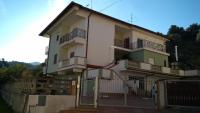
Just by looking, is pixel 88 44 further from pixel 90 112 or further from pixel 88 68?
pixel 90 112

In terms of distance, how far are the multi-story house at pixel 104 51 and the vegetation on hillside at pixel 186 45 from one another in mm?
15672

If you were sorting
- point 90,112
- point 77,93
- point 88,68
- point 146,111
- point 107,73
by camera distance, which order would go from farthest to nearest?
point 88,68 → point 107,73 → point 77,93 → point 90,112 → point 146,111

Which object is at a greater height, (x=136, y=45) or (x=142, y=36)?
(x=142, y=36)

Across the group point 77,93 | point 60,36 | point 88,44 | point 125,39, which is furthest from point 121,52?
point 77,93

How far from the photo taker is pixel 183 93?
9188 millimetres

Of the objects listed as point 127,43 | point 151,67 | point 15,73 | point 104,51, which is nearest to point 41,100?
point 104,51

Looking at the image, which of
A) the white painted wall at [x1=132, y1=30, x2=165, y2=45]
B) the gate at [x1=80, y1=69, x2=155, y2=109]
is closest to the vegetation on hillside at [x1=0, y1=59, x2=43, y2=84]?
the gate at [x1=80, y1=69, x2=155, y2=109]

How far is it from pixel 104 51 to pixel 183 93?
47.4ft

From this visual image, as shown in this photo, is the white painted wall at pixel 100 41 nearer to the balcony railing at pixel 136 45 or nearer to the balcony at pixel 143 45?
the balcony railing at pixel 136 45

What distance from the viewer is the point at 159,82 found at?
9602 mm

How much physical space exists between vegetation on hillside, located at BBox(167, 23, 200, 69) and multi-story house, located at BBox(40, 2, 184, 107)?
1567 centimetres

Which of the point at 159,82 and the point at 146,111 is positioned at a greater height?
the point at 159,82

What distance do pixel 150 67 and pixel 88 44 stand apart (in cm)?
824

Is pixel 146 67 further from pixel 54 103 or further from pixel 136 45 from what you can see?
pixel 54 103
